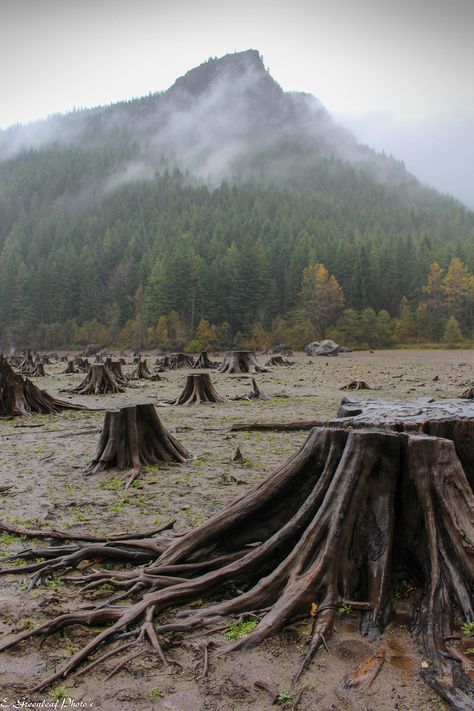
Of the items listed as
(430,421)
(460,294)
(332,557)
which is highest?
(460,294)

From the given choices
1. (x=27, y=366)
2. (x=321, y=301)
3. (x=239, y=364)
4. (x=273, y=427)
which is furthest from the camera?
(x=321, y=301)

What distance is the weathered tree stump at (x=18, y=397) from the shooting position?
41.9ft

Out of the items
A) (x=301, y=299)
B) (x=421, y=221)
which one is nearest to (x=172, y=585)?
(x=301, y=299)

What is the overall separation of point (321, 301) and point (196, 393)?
2244 inches

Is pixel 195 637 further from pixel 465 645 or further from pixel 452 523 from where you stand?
pixel 452 523

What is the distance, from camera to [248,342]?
71062 mm

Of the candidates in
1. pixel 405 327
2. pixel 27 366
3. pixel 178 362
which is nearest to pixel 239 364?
pixel 178 362

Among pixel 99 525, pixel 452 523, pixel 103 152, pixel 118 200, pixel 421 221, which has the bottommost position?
pixel 99 525

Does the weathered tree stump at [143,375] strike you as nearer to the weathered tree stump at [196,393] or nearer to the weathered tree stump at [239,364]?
the weathered tree stump at [239,364]

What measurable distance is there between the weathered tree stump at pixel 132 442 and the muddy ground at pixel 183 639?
0.32m

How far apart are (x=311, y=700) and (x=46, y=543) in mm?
3101

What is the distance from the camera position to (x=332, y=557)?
10.6 ft

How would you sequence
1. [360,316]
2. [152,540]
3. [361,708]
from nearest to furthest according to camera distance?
1. [361,708]
2. [152,540]
3. [360,316]

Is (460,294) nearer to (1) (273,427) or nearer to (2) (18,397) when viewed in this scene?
(1) (273,427)
